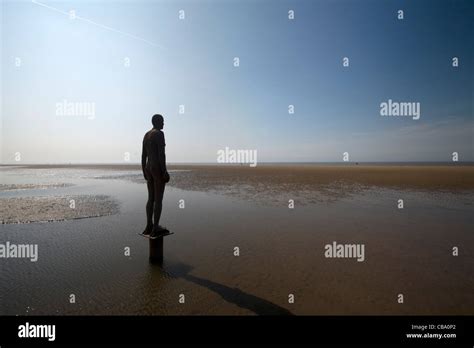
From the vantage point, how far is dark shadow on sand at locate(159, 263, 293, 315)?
4273 mm

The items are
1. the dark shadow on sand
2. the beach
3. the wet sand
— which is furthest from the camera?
the wet sand

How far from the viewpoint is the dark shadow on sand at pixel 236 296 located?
4273 millimetres

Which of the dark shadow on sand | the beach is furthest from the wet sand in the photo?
the dark shadow on sand

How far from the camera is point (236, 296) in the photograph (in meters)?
4.70
